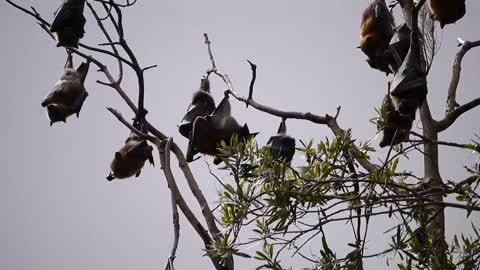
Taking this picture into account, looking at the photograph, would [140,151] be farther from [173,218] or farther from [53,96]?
[173,218]

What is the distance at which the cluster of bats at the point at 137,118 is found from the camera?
7.86 ft

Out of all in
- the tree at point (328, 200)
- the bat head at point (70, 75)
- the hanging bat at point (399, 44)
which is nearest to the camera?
the tree at point (328, 200)

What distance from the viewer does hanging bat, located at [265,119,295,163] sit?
231cm

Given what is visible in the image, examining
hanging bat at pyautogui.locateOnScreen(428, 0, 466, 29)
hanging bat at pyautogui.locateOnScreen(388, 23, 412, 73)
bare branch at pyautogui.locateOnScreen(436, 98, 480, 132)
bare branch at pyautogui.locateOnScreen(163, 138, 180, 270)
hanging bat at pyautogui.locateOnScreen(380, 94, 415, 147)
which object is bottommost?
bare branch at pyautogui.locateOnScreen(163, 138, 180, 270)

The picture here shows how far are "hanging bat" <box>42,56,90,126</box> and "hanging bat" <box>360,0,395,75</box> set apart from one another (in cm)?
177

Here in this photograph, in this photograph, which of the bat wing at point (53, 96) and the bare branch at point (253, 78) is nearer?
the bare branch at point (253, 78)

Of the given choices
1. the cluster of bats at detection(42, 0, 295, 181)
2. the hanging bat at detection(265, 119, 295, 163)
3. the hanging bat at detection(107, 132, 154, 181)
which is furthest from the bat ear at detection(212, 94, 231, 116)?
the hanging bat at detection(107, 132, 154, 181)

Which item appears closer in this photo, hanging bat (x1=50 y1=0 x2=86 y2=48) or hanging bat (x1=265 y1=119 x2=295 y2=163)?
hanging bat (x1=265 y1=119 x2=295 y2=163)

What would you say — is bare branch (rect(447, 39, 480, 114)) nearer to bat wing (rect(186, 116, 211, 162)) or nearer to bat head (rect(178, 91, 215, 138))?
bat wing (rect(186, 116, 211, 162))

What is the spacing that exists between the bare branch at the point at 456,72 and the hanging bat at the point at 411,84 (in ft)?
0.95

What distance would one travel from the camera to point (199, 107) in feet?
9.66

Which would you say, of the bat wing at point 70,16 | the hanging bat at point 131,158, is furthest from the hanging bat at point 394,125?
the bat wing at point 70,16

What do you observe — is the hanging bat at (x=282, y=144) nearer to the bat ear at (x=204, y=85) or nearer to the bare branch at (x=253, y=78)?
the bare branch at (x=253, y=78)

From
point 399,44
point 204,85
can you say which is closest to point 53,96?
point 204,85
